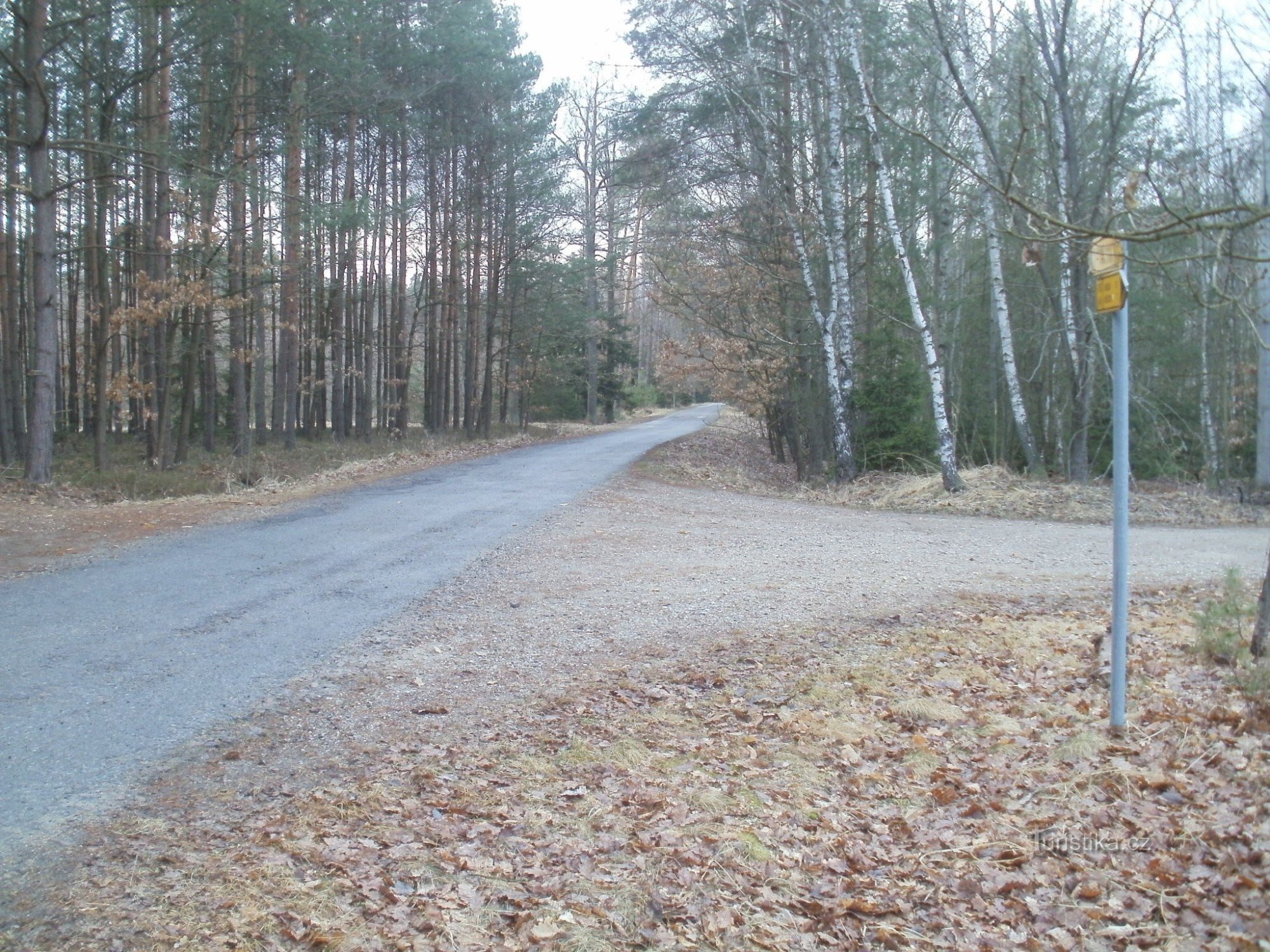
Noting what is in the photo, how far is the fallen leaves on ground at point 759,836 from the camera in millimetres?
3191

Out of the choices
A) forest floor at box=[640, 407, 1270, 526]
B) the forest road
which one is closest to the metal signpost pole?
the forest road

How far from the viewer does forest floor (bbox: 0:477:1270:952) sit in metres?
3.22

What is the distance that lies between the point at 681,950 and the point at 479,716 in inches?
90.9

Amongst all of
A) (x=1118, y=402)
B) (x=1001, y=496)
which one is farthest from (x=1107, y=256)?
(x=1001, y=496)

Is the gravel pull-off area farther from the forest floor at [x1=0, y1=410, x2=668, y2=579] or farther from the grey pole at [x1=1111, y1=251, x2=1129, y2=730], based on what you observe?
the grey pole at [x1=1111, y1=251, x2=1129, y2=730]

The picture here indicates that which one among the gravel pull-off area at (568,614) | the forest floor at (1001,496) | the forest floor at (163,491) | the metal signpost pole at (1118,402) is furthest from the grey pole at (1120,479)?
the forest floor at (1001,496)

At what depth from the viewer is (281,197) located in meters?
14.4

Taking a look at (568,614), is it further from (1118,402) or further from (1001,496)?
(1001,496)

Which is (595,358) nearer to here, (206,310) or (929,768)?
(206,310)

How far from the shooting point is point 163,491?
15305mm

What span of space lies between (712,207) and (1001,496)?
30.4ft

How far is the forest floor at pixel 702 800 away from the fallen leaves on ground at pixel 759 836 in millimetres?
15

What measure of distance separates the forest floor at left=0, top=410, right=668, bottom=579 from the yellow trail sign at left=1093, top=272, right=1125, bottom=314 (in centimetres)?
901

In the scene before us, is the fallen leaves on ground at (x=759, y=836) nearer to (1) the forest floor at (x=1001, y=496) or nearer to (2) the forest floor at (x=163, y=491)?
(2) the forest floor at (x=163, y=491)
